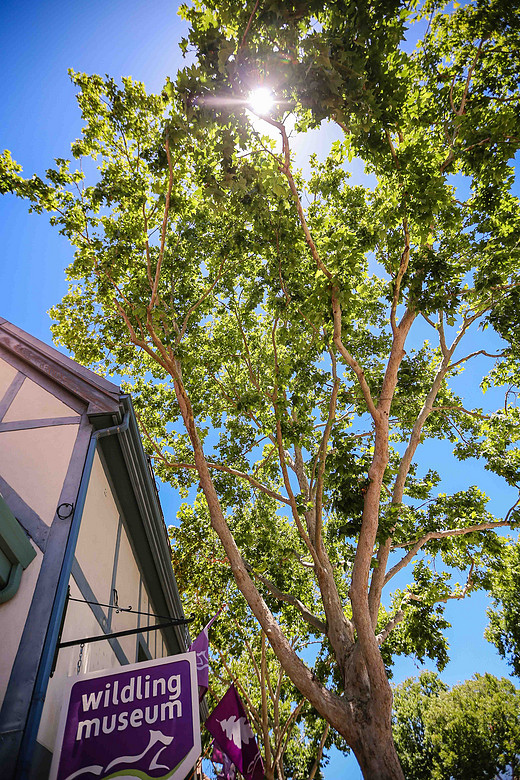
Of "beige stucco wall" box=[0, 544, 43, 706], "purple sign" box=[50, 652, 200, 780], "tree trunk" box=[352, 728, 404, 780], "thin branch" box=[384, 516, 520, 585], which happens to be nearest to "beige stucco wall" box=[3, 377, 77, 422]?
"beige stucco wall" box=[0, 544, 43, 706]

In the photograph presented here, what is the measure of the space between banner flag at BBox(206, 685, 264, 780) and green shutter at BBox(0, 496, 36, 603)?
608 cm

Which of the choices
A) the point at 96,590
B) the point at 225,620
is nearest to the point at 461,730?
the point at 225,620

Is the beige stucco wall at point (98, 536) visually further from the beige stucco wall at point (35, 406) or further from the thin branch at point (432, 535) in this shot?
the thin branch at point (432, 535)

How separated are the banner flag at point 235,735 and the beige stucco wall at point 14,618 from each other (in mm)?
5795

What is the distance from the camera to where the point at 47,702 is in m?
3.69

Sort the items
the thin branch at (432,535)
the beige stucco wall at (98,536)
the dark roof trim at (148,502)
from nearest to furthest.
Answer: the beige stucco wall at (98,536) < the dark roof trim at (148,502) < the thin branch at (432,535)

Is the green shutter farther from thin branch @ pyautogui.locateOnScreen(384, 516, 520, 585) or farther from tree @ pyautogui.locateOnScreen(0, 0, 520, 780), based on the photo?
thin branch @ pyautogui.locateOnScreen(384, 516, 520, 585)

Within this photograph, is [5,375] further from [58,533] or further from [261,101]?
[261,101]

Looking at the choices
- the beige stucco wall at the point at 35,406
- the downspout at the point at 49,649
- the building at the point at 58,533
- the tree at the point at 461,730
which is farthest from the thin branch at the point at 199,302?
the tree at the point at 461,730

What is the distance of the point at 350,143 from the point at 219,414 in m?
7.74

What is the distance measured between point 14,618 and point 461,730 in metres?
28.1

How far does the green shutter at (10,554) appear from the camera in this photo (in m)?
3.60

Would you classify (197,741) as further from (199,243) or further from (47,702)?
(199,243)

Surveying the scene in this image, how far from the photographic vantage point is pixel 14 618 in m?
3.67
